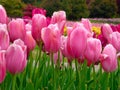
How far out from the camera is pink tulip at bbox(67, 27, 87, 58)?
7.84ft

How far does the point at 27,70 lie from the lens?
2.97 metres

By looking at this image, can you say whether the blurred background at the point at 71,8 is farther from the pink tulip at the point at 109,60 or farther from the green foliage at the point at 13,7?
the pink tulip at the point at 109,60

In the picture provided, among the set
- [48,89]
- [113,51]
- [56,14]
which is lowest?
[48,89]

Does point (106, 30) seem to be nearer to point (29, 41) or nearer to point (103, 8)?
point (29, 41)

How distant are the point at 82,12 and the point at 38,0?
1487 centimetres

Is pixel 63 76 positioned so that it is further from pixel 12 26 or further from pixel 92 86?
pixel 12 26

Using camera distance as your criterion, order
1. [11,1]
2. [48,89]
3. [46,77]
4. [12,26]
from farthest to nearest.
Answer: [11,1], [46,77], [48,89], [12,26]

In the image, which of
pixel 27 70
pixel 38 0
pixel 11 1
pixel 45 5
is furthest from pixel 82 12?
pixel 27 70

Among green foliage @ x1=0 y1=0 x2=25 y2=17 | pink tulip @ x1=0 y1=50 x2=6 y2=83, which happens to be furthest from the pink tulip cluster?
green foliage @ x1=0 y1=0 x2=25 y2=17

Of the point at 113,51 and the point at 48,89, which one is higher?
the point at 113,51

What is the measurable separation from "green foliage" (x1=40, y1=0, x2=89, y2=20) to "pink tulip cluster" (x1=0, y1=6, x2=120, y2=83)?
776 inches

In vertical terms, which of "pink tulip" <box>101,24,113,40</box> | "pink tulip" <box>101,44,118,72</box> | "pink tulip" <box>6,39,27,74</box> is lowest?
"pink tulip" <box>101,44,118,72</box>

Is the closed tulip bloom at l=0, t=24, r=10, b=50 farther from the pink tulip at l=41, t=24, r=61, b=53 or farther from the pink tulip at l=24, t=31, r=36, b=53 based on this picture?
the pink tulip at l=24, t=31, r=36, b=53

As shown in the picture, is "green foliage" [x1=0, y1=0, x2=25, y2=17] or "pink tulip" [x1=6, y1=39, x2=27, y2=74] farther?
→ "green foliage" [x1=0, y1=0, x2=25, y2=17]
